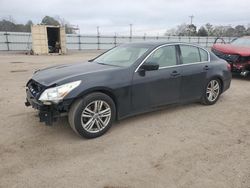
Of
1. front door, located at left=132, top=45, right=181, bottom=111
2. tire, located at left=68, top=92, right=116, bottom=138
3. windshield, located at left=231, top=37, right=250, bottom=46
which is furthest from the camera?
windshield, located at left=231, top=37, right=250, bottom=46

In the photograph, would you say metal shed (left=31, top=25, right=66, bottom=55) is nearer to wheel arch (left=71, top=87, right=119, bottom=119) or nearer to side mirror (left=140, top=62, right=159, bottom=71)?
side mirror (left=140, top=62, right=159, bottom=71)

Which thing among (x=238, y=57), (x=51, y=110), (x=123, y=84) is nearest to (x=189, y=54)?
(x=123, y=84)

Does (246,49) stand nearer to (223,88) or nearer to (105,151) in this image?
(223,88)

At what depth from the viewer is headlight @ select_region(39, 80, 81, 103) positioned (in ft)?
12.8

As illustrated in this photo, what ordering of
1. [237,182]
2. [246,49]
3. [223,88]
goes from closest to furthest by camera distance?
[237,182] → [223,88] → [246,49]

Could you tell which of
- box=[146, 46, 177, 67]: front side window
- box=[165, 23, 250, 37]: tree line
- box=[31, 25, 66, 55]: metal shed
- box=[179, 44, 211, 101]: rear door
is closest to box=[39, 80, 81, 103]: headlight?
box=[146, 46, 177, 67]: front side window

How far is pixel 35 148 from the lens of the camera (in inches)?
152

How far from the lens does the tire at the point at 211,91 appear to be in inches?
236

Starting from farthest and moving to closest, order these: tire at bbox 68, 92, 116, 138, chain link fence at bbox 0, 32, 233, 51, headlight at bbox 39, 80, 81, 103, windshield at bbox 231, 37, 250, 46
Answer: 1. chain link fence at bbox 0, 32, 233, 51
2. windshield at bbox 231, 37, 250, 46
3. tire at bbox 68, 92, 116, 138
4. headlight at bbox 39, 80, 81, 103

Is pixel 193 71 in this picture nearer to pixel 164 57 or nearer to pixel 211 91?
pixel 164 57

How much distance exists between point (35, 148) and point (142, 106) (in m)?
1.97

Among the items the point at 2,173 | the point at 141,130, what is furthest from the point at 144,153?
the point at 2,173

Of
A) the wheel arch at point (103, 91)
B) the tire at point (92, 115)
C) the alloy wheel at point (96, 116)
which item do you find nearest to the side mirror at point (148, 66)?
the wheel arch at point (103, 91)

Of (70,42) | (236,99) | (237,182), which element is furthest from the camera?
(70,42)
